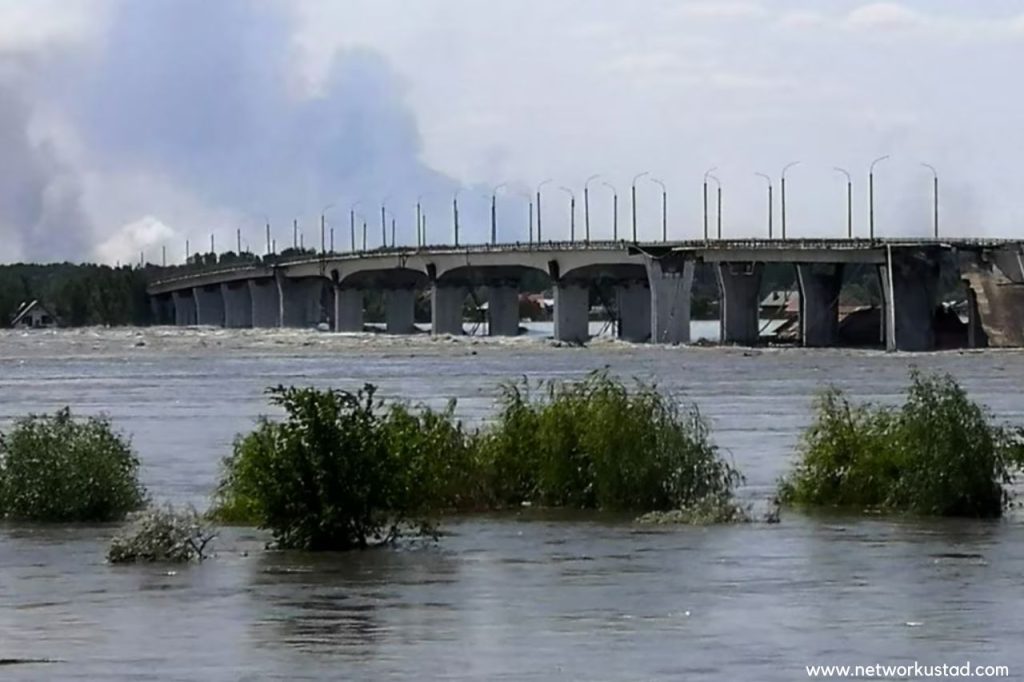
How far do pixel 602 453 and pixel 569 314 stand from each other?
146363 millimetres

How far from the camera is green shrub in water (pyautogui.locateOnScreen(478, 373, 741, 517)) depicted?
111ft

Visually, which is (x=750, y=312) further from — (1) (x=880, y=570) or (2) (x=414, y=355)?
(1) (x=880, y=570)

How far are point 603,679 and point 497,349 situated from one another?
14051cm

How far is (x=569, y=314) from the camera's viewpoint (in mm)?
180500

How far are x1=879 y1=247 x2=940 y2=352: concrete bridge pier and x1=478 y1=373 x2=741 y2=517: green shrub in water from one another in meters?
112

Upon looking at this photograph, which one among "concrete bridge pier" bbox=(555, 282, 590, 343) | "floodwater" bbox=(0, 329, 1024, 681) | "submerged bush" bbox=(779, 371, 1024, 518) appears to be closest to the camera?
"floodwater" bbox=(0, 329, 1024, 681)

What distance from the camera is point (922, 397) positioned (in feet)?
106

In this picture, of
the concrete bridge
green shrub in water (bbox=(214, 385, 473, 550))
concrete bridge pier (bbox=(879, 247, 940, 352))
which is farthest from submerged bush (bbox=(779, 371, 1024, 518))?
concrete bridge pier (bbox=(879, 247, 940, 352))

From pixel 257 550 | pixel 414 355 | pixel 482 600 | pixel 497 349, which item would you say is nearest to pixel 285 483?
pixel 257 550

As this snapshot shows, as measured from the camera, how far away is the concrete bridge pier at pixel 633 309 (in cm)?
18862

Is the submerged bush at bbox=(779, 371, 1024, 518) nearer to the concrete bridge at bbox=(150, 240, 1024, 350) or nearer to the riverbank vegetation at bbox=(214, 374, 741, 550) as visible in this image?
the riverbank vegetation at bbox=(214, 374, 741, 550)

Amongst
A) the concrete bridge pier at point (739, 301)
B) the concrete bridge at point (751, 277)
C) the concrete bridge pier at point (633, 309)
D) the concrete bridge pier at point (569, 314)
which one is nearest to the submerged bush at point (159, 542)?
the concrete bridge at point (751, 277)

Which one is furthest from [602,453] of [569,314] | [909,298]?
[569,314]

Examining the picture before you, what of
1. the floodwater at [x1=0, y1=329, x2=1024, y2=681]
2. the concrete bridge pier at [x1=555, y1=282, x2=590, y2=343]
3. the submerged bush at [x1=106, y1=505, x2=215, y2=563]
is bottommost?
the floodwater at [x1=0, y1=329, x2=1024, y2=681]
